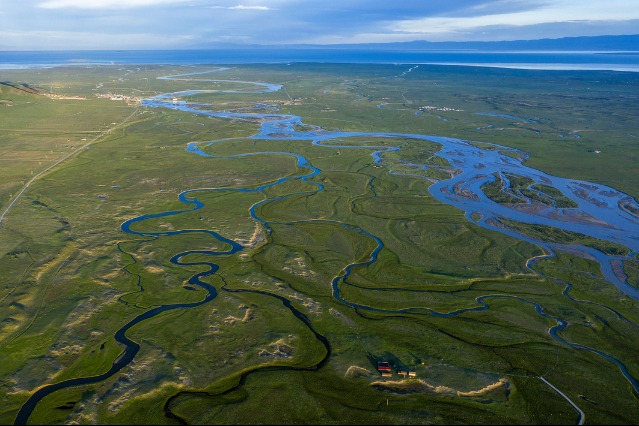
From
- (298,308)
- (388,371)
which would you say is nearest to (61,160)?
(298,308)

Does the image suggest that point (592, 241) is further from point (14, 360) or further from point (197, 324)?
point (14, 360)

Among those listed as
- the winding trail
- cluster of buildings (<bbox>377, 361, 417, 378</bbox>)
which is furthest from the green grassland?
the winding trail

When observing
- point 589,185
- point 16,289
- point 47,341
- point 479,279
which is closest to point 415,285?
point 479,279

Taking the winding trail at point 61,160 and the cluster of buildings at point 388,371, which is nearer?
the cluster of buildings at point 388,371

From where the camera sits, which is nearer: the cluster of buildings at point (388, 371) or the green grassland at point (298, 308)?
the green grassland at point (298, 308)

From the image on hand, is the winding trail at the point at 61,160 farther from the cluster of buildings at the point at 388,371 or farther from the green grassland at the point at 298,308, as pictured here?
the cluster of buildings at the point at 388,371

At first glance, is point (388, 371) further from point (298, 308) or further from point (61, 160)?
point (61, 160)

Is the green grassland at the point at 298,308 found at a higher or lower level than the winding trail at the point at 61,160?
lower

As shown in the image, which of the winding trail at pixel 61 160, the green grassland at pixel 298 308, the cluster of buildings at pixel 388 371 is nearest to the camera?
the green grassland at pixel 298 308

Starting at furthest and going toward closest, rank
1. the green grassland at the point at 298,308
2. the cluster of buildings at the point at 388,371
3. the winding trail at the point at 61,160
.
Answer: the winding trail at the point at 61,160 → the cluster of buildings at the point at 388,371 → the green grassland at the point at 298,308

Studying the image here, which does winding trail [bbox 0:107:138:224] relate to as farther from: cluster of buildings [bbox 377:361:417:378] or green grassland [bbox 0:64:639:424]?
cluster of buildings [bbox 377:361:417:378]

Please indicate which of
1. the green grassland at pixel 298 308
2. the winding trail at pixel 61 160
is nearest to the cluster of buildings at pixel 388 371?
the green grassland at pixel 298 308
